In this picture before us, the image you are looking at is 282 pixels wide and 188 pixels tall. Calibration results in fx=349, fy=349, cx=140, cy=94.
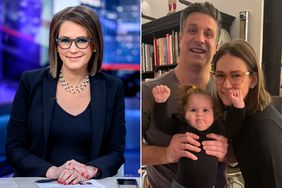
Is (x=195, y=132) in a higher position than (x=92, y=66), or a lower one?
lower

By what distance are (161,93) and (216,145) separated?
402 millimetres

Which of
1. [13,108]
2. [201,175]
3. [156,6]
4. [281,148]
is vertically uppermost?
[156,6]

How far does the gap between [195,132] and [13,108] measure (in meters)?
0.96

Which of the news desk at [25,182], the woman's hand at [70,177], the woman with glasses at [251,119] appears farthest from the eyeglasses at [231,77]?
the woman's hand at [70,177]

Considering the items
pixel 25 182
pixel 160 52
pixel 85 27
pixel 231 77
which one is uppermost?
pixel 85 27

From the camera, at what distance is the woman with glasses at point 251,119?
1.83 m

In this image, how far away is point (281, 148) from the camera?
1851 mm

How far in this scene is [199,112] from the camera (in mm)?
1836

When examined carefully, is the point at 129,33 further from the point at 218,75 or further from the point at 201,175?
the point at 201,175

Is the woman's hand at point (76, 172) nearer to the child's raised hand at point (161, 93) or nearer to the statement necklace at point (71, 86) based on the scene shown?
the statement necklace at point (71, 86)

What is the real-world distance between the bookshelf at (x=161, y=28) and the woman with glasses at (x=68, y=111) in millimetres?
211

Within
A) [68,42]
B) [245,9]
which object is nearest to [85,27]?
[68,42]

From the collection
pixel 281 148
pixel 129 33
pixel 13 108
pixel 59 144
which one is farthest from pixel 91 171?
pixel 281 148

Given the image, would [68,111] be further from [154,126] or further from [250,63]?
[250,63]
